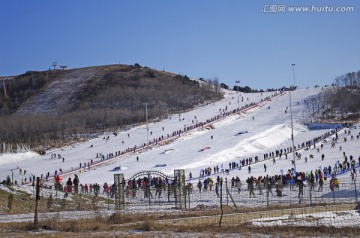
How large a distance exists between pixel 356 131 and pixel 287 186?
1835 inches

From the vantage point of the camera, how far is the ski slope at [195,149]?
47.6 meters

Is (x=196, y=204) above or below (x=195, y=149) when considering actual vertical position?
below

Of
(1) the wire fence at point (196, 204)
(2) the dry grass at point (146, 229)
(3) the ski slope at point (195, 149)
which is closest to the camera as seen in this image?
(2) the dry grass at point (146, 229)

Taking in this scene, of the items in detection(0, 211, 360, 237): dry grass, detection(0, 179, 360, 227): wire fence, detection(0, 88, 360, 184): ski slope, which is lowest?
detection(0, 211, 360, 237): dry grass

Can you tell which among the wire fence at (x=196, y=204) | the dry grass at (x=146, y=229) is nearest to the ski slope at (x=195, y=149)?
the wire fence at (x=196, y=204)

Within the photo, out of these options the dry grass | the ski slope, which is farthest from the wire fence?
the ski slope

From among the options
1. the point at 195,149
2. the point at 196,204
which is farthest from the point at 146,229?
the point at 195,149

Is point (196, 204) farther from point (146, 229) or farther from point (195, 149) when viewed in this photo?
point (195, 149)

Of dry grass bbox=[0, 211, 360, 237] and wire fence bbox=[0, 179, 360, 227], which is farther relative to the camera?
wire fence bbox=[0, 179, 360, 227]

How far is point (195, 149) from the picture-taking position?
2367 inches

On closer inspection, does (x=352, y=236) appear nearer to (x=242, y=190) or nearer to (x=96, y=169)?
(x=242, y=190)

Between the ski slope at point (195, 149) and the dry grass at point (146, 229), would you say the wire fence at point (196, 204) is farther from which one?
the ski slope at point (195, 149)

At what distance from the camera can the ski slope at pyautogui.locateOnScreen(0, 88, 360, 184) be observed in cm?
4756

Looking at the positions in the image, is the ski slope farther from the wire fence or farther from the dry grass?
the dry grass
